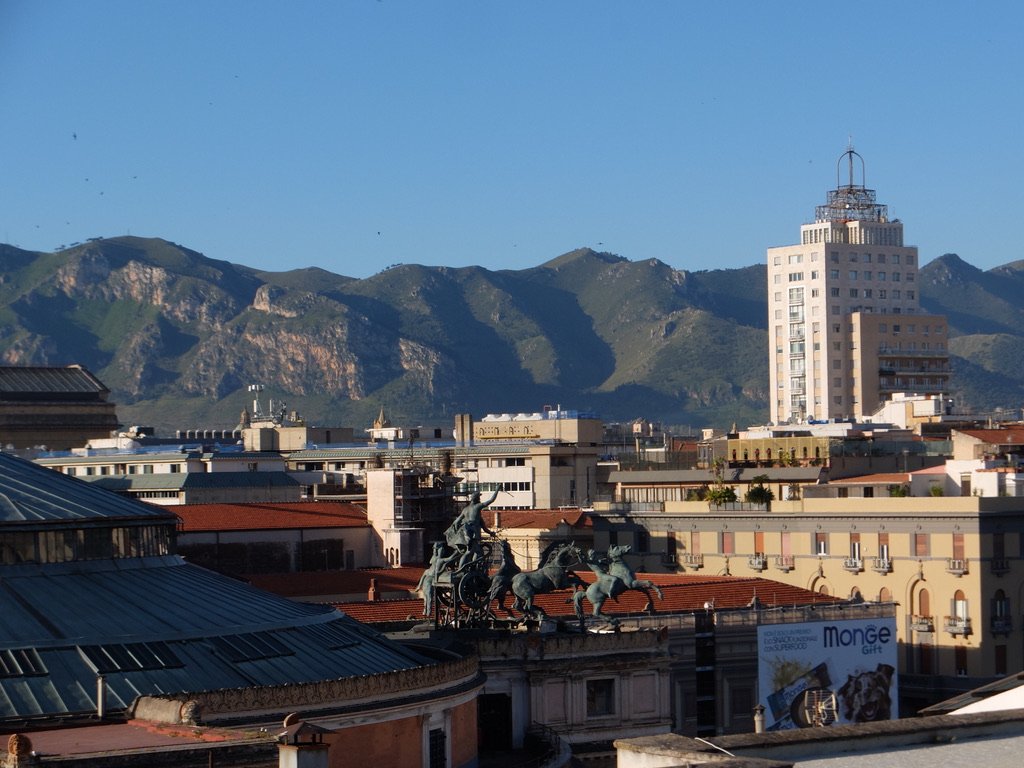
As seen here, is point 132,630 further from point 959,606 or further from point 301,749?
point 959,606

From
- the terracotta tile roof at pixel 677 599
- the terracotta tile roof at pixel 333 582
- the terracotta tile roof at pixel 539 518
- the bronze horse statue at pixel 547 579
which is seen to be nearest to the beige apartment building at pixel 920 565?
the terracotta tile roof at pixel 677 599

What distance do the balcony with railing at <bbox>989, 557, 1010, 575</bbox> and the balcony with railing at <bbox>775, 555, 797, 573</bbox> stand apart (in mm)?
15163

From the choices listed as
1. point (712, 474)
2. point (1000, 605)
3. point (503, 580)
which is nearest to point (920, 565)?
point (1000, 605)

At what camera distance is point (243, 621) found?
68.1 metres

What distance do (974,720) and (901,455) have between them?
421 feet

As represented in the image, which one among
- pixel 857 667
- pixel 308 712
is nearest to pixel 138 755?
pixel 308 712

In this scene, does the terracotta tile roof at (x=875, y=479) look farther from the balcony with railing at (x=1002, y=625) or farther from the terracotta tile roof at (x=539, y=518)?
the balcony with railing at (x=1002, y=625)

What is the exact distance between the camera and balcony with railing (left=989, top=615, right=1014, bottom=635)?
400 feet

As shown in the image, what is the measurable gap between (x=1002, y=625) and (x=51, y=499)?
66.7 meters

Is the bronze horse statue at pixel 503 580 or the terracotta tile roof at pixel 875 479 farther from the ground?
the terracotta tile roof at pixel 875 479

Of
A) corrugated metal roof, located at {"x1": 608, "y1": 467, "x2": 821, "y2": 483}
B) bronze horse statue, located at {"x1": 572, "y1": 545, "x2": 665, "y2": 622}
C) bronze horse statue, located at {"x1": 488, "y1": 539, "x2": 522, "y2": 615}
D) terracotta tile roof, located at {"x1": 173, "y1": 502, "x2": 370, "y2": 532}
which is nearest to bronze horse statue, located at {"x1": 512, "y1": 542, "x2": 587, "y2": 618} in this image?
bronze horse statue, located at {"x1": 488, "y1": 539, "x2": 522, "y2": 615}

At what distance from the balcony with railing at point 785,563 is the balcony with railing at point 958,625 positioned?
1388cm

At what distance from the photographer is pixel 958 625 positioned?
122188mm

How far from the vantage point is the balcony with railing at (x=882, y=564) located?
419 feet
